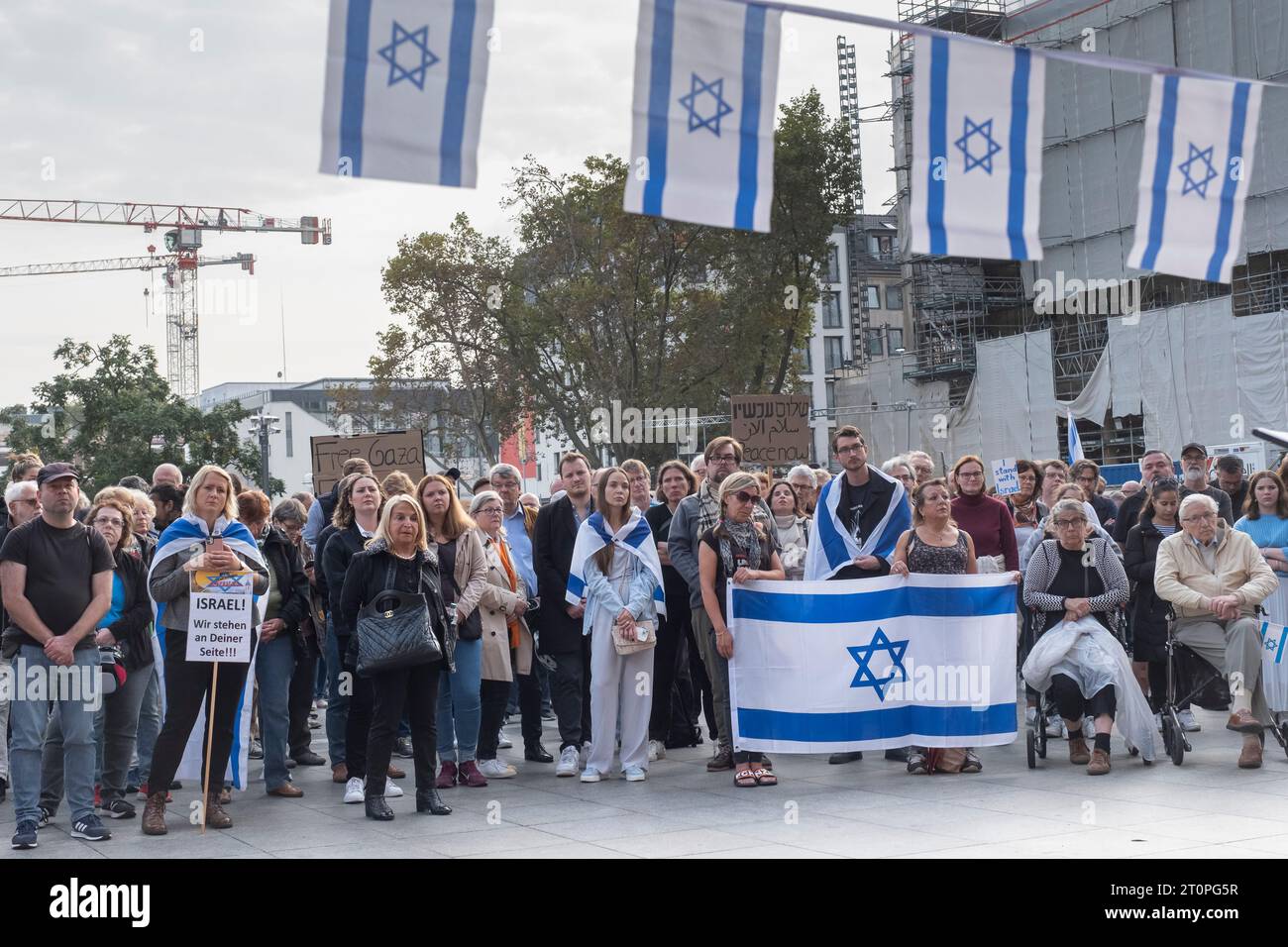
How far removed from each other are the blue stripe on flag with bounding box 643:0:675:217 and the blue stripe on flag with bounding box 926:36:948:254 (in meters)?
1.71

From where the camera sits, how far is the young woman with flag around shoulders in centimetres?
1029

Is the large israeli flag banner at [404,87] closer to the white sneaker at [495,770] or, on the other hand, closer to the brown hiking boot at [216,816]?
the brown hiking boot at [216,816]

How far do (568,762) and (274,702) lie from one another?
6.87 ft

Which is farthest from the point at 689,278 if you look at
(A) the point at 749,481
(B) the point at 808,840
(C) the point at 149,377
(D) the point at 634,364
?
(B) the point at 808,840

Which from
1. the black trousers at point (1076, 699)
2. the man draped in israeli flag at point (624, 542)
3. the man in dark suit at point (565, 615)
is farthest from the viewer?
the man in dark suit at point (565, 615)

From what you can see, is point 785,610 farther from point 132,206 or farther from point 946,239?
point 132,206

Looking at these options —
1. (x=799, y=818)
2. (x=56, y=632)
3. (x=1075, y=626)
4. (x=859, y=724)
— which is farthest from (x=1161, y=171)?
(x=56, y=632)

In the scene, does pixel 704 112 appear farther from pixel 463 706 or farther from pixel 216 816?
pixel 216 816

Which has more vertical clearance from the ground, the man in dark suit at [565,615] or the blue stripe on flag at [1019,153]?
the blue stripe on flag at [1019,153]

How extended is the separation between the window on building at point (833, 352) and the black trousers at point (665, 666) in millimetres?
77393

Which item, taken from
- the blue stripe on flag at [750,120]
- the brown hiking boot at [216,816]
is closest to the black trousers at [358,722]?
the brown hiking boot at [216,816]

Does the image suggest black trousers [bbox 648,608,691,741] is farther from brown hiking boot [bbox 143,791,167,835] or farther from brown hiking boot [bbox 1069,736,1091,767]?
brown hiking boot [bbox 143,791,167,835]

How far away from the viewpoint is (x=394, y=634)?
884 centimetres

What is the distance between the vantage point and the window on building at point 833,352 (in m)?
87.9
